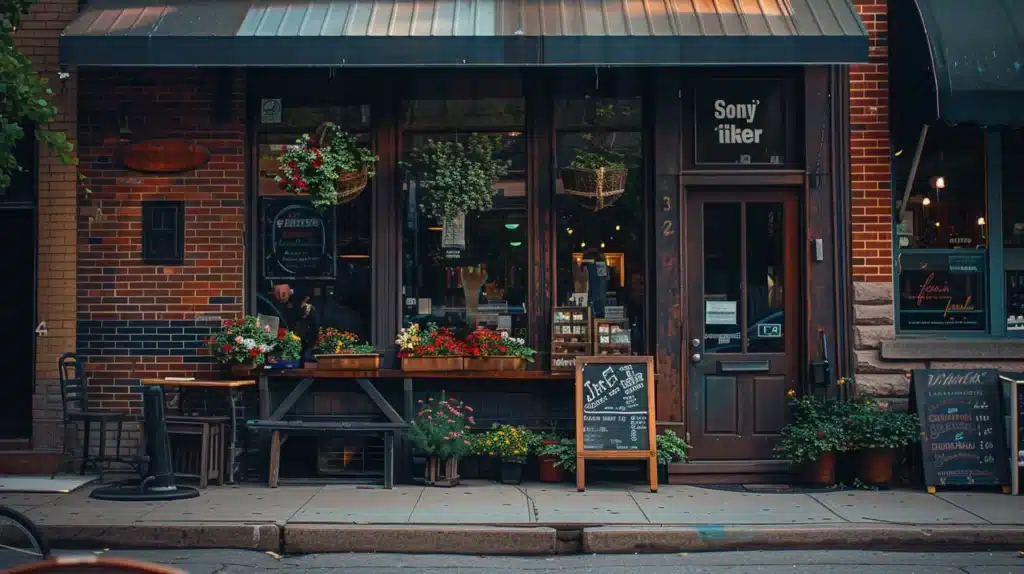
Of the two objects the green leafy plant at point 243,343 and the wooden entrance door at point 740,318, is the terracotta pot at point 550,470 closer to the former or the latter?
the wooden entrance door at point 740,318

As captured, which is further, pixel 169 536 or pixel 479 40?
pixel 479 40

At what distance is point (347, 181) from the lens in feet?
33.1

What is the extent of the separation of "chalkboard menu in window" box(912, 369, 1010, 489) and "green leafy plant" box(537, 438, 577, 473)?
9.70ft

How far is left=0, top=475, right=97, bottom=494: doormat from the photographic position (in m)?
9.39

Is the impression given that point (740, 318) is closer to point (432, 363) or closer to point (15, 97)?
point (432, 363)

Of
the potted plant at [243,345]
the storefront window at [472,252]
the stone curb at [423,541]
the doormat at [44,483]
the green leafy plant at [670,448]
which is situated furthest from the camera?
the storefront window at [472,252]

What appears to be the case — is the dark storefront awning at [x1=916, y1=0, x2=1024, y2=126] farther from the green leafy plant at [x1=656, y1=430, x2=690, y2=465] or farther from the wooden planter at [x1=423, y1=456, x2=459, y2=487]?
the wooden planter at [x1=423, y1=456, x2=459, y2=487]

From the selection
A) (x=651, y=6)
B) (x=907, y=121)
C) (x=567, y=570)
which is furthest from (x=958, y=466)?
(x=651, y=6)

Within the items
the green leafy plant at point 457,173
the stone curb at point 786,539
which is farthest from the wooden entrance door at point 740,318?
the stone curb at point 786,539

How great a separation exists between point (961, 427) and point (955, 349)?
2.54 feet

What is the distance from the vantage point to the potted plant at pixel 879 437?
945cm

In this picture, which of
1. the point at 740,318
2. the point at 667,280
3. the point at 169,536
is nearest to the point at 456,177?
the point at 667,280

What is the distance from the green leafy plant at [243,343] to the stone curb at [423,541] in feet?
7.67

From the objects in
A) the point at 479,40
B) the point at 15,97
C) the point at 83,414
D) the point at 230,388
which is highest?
the point at 479,40
